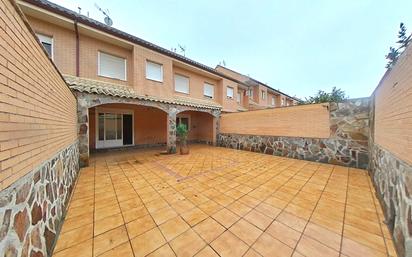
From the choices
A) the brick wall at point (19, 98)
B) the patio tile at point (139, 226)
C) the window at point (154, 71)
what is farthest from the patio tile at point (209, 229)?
the window at point (154, 71)

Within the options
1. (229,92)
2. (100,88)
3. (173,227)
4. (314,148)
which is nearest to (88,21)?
(100,88)

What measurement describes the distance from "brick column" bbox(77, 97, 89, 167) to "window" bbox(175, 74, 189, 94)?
226 inches

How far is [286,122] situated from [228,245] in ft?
21.7

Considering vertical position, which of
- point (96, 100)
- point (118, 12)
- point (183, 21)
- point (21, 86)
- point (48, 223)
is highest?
→ point (183, 21)

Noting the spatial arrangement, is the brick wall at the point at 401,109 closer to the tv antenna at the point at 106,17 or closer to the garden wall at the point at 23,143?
the garden wall at the point at 23,143

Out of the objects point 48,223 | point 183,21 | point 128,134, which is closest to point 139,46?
point 128,134

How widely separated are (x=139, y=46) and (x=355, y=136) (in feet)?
33.8

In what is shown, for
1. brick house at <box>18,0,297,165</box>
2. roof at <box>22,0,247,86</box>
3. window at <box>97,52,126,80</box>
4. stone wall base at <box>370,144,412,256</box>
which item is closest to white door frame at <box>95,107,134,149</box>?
brick house at <box>18,0,297,165</box>

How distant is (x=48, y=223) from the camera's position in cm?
196

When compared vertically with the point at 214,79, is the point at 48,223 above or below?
below

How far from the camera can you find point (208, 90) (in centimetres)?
1269

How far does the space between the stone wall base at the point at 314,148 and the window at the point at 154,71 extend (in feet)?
19.9

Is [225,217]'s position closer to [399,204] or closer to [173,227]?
[173,227]

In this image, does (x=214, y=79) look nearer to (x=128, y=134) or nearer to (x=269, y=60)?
(x=128, y=134)
